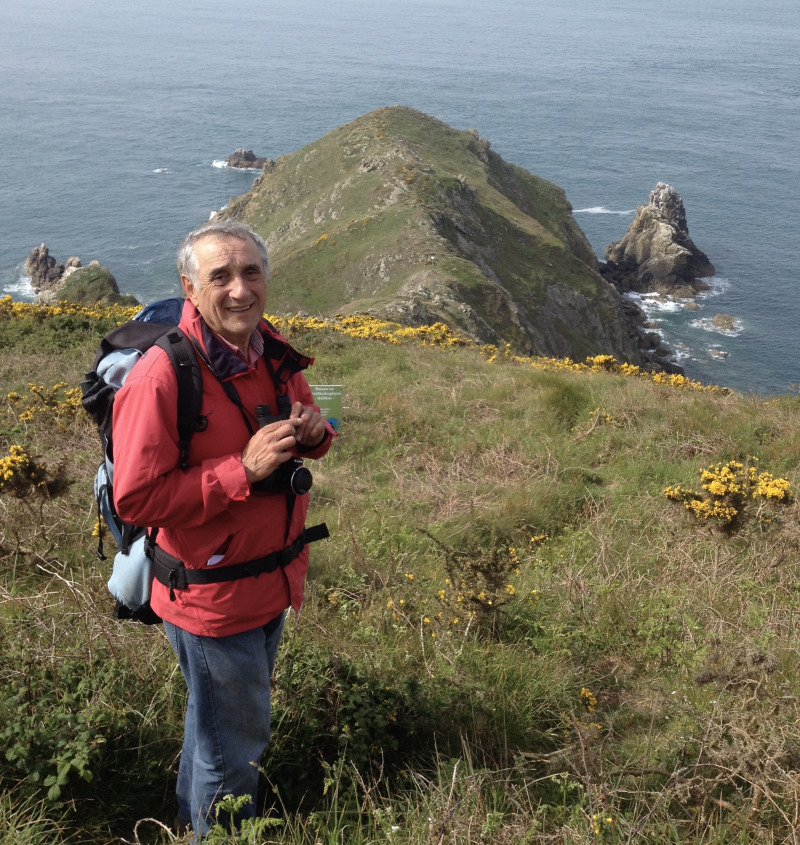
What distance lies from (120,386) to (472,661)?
7.42 ft

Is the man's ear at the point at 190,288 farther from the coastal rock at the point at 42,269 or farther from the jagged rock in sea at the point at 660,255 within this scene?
the jagged rock in sea at the point at 660,255

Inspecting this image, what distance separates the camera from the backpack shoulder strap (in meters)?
2.41

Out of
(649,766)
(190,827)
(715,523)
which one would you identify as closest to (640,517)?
(715,523)

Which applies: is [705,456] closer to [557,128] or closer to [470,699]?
[470,699]

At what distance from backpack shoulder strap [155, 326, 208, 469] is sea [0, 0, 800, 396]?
38.7 meters

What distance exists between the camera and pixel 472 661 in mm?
3689

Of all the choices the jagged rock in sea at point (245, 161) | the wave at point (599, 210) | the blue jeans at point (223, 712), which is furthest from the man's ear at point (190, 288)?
the jagged rock in sea at point (245, 161)

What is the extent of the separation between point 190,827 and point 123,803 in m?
0.31

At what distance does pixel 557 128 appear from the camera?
8456 cm

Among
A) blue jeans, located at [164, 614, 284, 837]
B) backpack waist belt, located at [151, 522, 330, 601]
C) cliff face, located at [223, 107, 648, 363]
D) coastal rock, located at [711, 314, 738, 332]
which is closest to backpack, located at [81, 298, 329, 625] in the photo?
backpack waist belt, located at [151, 522, 330, 601]

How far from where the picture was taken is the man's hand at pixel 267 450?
2404mm

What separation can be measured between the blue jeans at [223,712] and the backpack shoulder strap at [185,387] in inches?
27.5

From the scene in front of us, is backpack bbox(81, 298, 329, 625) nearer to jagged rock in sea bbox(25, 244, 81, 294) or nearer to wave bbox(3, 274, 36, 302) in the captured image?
wave bbox(3, 274, 36, 302)

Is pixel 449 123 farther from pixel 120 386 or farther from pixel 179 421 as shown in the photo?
pixel 179 421
